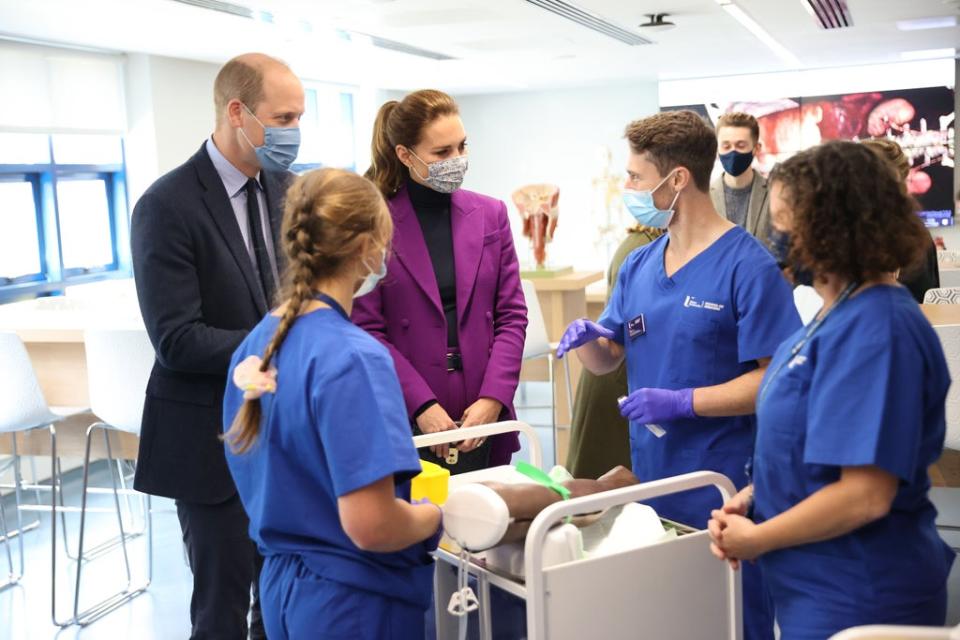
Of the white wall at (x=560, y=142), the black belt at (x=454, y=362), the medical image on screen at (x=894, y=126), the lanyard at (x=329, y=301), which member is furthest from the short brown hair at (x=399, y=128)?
the white wall at (x=560, y=142)

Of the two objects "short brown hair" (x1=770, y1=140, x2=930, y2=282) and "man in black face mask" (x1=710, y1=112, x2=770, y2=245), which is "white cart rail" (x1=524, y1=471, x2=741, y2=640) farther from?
"man in black face mask" (x1=710, y1=112, x2=770, y2=245)

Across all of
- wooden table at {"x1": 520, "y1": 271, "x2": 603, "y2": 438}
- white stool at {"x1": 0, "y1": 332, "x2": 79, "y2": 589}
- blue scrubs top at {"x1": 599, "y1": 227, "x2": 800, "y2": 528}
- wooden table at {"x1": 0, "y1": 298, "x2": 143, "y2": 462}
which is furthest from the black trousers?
wooden table at {"x1": 520, "y1": 271, "x2": 603, "y2": 438}

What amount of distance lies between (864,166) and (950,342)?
172 cm

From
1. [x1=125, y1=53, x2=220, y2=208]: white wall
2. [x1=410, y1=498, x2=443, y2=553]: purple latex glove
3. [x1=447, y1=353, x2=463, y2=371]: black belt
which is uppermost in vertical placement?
[x1=125, y1=53, x2=220, y2=208]: white wall

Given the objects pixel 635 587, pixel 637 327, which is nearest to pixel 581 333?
pixel 637 327

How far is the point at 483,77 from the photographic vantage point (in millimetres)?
10328

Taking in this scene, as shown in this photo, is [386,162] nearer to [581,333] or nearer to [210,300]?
[210,300]

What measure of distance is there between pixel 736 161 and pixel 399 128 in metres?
1.89

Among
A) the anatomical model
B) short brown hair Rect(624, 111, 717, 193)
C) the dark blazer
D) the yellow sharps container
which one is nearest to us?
the yellow sharps container

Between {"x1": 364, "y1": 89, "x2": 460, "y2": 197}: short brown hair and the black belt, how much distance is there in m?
0.40

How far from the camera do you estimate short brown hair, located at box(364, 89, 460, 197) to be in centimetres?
234

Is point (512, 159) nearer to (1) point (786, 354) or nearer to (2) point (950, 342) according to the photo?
(2) point (950, 342)

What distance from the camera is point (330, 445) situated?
1.42 metres

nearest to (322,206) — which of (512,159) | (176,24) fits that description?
(176,24)
